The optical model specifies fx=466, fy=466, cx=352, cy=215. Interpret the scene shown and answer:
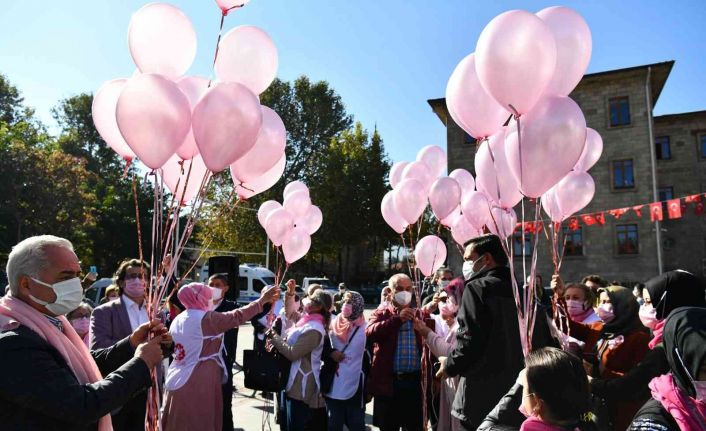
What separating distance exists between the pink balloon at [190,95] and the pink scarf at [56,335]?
1.58 meters

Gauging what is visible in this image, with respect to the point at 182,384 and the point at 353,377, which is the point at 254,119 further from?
the point at 353,377

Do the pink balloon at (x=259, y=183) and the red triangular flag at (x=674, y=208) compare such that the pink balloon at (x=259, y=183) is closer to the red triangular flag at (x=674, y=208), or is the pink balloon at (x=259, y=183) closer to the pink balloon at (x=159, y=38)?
the pink balloon at (x=159, y=38)

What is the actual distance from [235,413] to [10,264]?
5.13m

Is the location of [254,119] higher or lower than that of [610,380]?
higher

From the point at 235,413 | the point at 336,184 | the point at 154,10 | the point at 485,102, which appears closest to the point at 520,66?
the point at 485,102

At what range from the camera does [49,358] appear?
67.6 inches

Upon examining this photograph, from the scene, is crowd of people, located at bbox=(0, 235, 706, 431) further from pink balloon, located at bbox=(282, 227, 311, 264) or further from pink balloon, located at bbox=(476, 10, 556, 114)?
pink balloon, located at bbox=(476, 10, 556, 114)

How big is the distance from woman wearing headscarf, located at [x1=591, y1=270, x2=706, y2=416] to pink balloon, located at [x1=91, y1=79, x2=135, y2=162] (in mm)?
3509

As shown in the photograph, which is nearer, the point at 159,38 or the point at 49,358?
the point at 49,358

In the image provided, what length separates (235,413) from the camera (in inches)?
251

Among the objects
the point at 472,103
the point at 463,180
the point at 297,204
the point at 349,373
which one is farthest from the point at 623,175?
the point at 349,373

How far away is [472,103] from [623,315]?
191cm

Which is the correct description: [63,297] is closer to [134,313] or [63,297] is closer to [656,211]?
[134,313]

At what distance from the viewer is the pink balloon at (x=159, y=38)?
3197 millimetres
